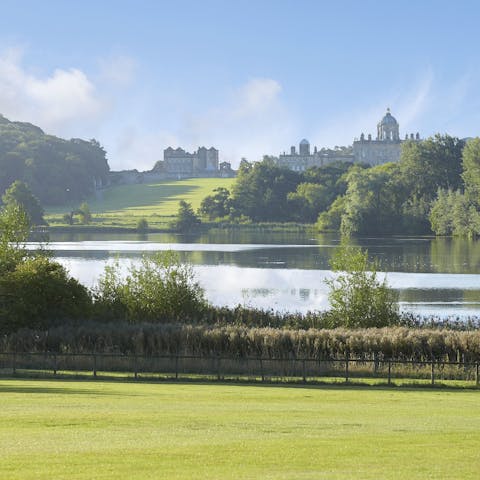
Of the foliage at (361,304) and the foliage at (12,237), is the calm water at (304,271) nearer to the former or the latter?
the foliage at (361,304)

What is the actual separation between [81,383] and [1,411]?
959cm

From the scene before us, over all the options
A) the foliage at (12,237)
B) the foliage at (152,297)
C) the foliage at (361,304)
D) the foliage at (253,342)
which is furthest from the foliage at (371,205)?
the foliage at (253,342)

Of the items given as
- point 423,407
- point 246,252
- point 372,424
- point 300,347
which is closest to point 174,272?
point 300,347

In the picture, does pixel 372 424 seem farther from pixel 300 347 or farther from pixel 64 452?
pixel 300 347

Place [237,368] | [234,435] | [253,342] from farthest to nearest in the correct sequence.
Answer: [253,342]
[237,368]
[234,435]

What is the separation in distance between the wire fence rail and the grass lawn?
5321mm

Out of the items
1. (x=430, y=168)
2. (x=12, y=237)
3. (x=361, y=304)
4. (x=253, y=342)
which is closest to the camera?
(x=253, y=342)

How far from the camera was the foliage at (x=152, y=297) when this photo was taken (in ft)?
163

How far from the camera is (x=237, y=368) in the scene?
36031 millimetres

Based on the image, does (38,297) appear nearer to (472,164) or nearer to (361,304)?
(361,304)

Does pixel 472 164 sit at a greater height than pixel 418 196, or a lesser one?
greater

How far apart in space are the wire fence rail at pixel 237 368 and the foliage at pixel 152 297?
11445 mm

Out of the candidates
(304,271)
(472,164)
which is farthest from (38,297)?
(472,164)

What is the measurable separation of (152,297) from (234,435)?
31.5 metres
